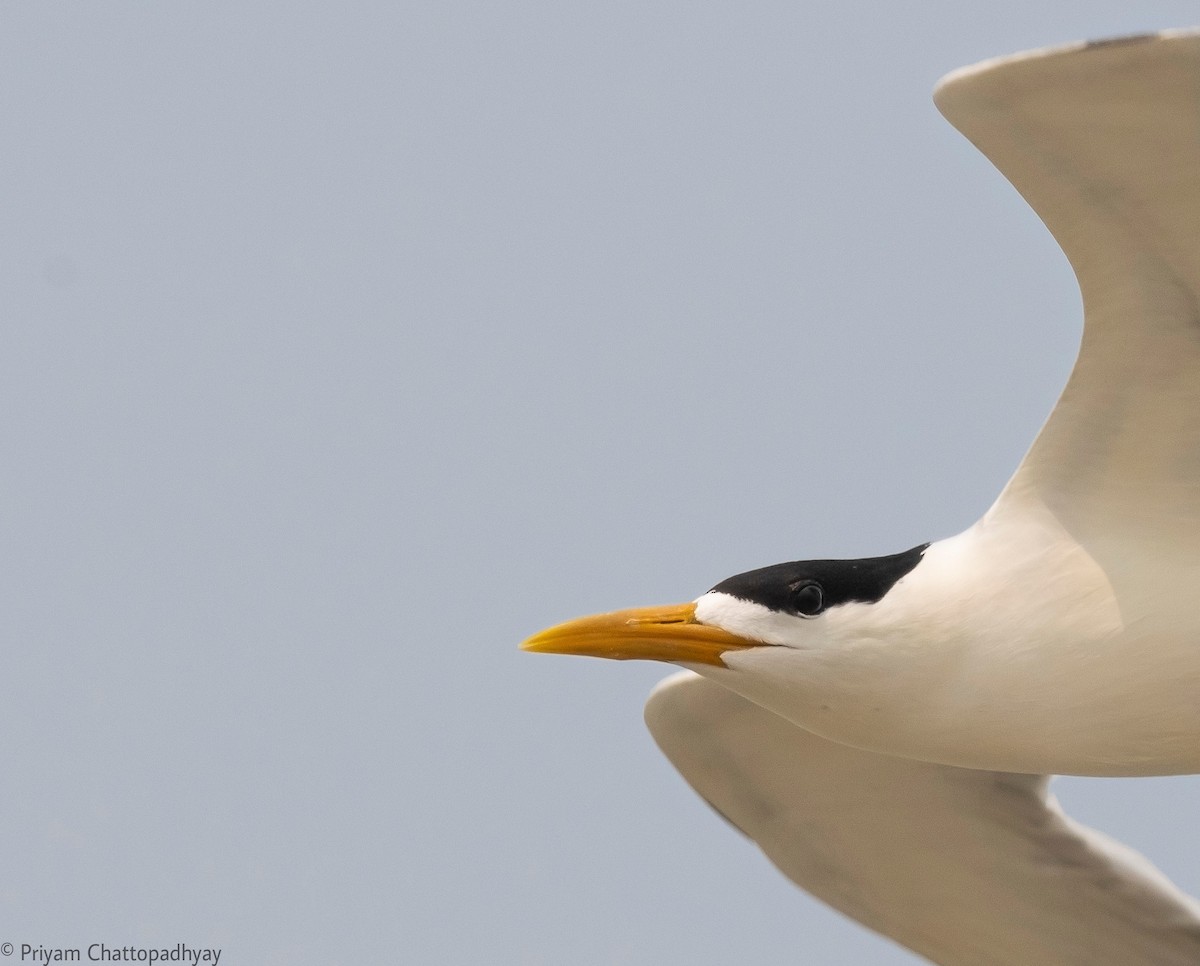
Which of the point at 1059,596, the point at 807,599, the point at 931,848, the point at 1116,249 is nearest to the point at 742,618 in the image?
the point at 807,599

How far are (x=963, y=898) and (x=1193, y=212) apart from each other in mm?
3455

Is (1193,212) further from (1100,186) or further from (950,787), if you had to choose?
(950,787)

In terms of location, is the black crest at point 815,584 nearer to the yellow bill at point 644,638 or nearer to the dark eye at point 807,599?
the dark eye at point 807,599

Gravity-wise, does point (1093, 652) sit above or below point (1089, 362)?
below

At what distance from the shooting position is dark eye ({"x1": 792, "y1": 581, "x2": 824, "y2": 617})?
25.5 feet

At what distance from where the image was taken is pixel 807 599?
307 inches

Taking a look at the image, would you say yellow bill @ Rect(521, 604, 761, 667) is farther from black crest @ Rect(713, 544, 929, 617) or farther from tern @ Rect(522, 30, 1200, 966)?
black crest @ Rect(713, 544, 929, 617)

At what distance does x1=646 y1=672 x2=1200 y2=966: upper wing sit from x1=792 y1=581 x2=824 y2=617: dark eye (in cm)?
130

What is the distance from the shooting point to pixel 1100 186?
713 centimetres

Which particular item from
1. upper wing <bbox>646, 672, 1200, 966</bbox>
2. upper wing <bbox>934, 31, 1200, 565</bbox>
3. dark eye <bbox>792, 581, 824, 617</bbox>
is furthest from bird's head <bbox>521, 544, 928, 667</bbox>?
upper wing <bbox>646, 672, 1200, 966</bbox>

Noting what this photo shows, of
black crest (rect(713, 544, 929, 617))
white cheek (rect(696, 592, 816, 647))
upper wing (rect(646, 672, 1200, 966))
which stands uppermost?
black crest (rect(713, 544, 929, 617))

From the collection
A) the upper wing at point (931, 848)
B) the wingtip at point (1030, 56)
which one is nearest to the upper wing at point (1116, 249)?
the wingtip at point (1030, 56)

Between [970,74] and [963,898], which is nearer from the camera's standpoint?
[970,74]

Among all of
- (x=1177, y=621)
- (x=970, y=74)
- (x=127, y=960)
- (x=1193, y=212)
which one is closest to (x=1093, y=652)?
(x=1177, y=621)
